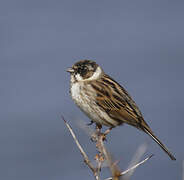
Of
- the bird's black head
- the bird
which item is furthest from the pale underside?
the bird's black head

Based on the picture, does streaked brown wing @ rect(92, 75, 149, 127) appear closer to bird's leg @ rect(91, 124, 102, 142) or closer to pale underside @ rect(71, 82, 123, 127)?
pale underside @ rect(71, 82, 123, 127)

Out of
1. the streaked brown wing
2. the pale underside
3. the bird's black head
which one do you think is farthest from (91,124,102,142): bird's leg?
the bird's black head

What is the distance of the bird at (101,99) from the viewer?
4.35 meters

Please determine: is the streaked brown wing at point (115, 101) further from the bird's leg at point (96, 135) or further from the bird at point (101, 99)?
the bird's leg at point (96, 135)

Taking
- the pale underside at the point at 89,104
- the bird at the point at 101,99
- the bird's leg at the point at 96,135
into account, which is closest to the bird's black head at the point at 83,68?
the bird at the point at 101,99

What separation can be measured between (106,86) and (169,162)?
4.15 m

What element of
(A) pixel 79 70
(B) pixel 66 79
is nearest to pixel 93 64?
(A) pixel 79 70

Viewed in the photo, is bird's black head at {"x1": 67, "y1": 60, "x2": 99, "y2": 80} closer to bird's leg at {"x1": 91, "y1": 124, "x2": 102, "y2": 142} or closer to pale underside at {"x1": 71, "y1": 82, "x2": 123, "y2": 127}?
pale underside at {"x1": 71, "y1": 82, "x2": 123, "y2": 127}

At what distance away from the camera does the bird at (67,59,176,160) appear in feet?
14.3

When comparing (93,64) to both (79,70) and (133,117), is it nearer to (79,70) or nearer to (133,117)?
(79,70)

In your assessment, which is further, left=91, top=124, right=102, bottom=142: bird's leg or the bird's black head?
the bird's black head

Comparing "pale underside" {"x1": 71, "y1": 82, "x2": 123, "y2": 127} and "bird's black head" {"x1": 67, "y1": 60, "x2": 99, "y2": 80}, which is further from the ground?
"bird's black head" {"x1": 67, "y1": 60, "x2": 99, "y2": 80}

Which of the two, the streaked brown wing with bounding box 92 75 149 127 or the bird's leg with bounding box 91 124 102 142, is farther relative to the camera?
the streaked brown wing with bounding box 92 75 149 127

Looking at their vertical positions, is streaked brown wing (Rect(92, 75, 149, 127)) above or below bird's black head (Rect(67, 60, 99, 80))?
below
